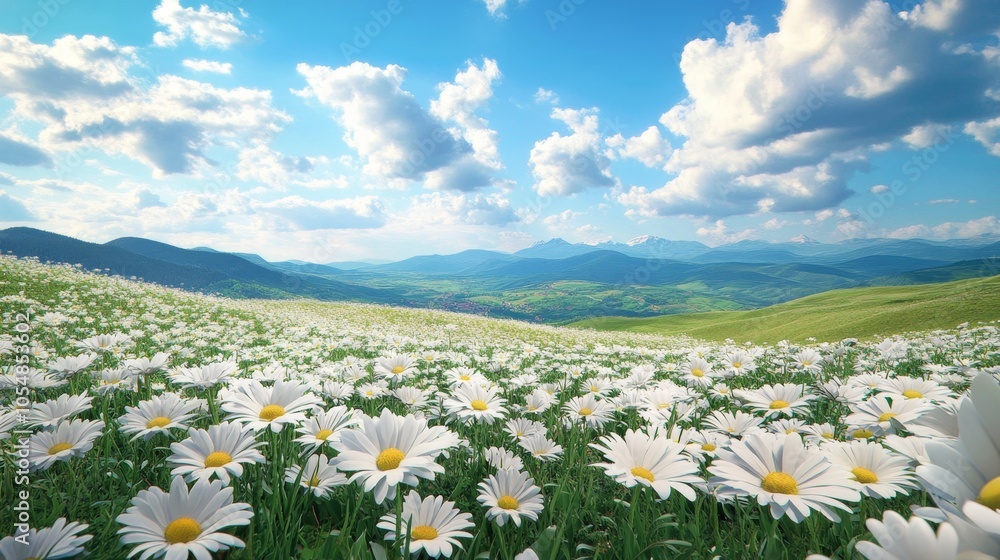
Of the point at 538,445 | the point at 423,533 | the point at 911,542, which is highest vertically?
the point at 911,542

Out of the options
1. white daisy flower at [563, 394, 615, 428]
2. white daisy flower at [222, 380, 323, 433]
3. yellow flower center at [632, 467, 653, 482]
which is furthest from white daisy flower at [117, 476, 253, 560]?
white daisy flower at [563, 394, 615, 428]


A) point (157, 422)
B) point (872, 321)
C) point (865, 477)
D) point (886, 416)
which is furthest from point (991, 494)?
point (872, 321)

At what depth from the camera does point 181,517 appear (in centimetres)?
165

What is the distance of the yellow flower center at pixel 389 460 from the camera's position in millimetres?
1929

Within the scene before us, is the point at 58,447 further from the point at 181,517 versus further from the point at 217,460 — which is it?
the point at 181,517

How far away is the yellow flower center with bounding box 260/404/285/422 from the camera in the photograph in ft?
7.70

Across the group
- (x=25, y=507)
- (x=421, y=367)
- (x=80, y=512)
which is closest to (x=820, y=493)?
(x=80, y=512)

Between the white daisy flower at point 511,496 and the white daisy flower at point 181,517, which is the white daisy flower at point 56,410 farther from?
the white daisy flower at point 511,496

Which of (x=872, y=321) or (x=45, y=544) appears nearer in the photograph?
(x=45, y=544)

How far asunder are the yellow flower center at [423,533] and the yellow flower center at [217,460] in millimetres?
983

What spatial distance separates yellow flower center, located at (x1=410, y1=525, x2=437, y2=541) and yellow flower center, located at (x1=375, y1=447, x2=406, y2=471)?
0.30 m

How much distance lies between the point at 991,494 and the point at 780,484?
37.1 inches

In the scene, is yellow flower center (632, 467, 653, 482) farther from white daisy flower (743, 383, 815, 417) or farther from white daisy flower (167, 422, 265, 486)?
white daisy flower (167, 422, 265, 486)

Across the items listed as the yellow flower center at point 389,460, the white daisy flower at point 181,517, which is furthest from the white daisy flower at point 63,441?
the yellow flower center at point 389,460
